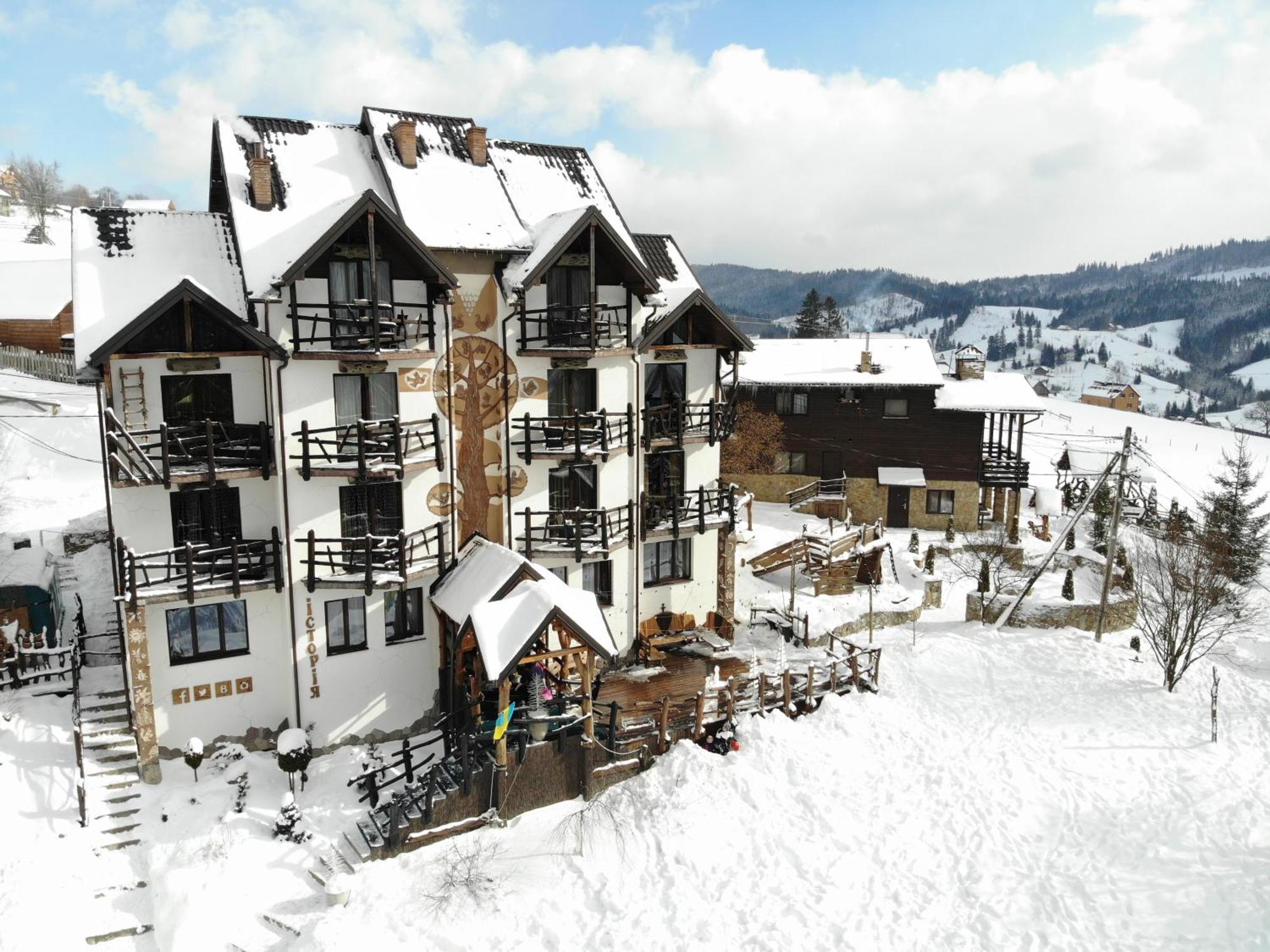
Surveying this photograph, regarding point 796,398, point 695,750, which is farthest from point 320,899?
point 796,398

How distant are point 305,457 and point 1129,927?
21.1 meters

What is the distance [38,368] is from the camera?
48125mm

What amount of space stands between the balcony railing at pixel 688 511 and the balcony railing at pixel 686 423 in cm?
178

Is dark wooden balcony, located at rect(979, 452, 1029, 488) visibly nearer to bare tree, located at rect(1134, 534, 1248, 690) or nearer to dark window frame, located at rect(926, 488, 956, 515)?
dark window frame, located at rect(926, 488, 956, 515)

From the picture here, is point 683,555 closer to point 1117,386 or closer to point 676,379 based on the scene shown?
point 676,379

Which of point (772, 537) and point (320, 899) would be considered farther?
point (772, 537)

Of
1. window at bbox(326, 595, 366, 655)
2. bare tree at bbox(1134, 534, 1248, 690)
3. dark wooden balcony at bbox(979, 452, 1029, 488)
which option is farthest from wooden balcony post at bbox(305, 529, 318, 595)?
dark wooden balcony at bbox(979, 452, 1029, 488)

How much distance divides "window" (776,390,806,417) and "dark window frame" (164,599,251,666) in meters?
33.6

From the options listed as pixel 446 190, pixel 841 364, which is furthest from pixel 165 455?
pixel 841 364

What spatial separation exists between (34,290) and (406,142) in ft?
137

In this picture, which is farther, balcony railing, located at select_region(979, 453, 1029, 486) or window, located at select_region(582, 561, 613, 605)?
balcony railing, located at select_region(979, 453, 1029, 486)

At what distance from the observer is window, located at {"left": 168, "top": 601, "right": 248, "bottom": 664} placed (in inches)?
842

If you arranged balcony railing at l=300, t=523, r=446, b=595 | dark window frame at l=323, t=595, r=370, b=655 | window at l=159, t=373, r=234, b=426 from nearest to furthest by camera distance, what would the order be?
window at l=159, t=373, r=234, b=426, balcony railing at l=300, t=523, r=446, b=595, dark window frame at l=323, t=595, r=370, b=655

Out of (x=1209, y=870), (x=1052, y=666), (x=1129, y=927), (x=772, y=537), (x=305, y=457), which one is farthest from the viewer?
(x=772, y=537)
